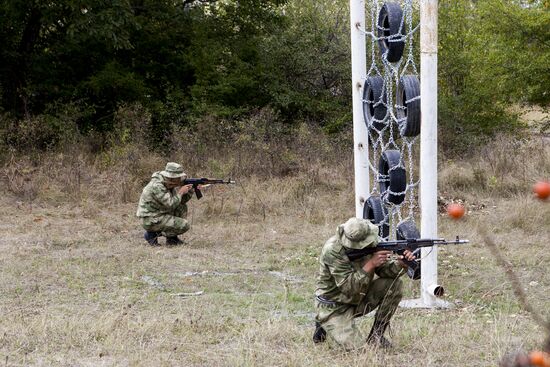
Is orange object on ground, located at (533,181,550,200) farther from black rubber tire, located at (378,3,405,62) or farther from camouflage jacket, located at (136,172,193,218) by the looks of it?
camouflage jacket, located at (136,172,193,218)

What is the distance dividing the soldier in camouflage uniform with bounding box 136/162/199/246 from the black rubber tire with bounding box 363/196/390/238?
3241 millimetres

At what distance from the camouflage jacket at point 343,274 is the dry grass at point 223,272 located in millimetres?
420

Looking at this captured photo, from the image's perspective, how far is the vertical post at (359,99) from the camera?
832 centimetres

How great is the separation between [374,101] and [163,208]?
12.4ft

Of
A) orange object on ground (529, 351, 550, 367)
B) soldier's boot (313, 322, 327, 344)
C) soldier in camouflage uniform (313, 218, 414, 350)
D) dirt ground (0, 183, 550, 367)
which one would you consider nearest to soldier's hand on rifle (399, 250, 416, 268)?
soldier in camouflage uniform (313, 218, 414, 350)

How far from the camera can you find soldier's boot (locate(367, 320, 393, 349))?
5.55 meters

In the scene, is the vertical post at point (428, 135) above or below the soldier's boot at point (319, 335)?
above

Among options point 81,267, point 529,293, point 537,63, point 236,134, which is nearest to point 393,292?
point 529,293

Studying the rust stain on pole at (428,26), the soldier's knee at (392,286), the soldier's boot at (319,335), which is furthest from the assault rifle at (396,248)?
the rust stain on pole at (428,26)

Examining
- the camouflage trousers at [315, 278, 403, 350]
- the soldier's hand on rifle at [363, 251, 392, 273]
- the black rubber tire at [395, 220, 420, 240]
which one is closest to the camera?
→ the soldier's hand on rifle at [363, 251, 392, 273]

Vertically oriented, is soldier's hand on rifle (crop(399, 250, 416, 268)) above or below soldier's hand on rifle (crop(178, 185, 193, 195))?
below

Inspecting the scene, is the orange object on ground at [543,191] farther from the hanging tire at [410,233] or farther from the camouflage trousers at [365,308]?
the hanging tire at [410,233]

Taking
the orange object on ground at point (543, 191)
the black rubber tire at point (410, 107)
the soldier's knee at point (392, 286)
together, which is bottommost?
the soldier's knee at point (392, 286)

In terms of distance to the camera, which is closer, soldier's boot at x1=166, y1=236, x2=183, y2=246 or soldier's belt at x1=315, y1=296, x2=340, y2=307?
soldier's belt at x1=315, y1=296, x2=340, y2=307
